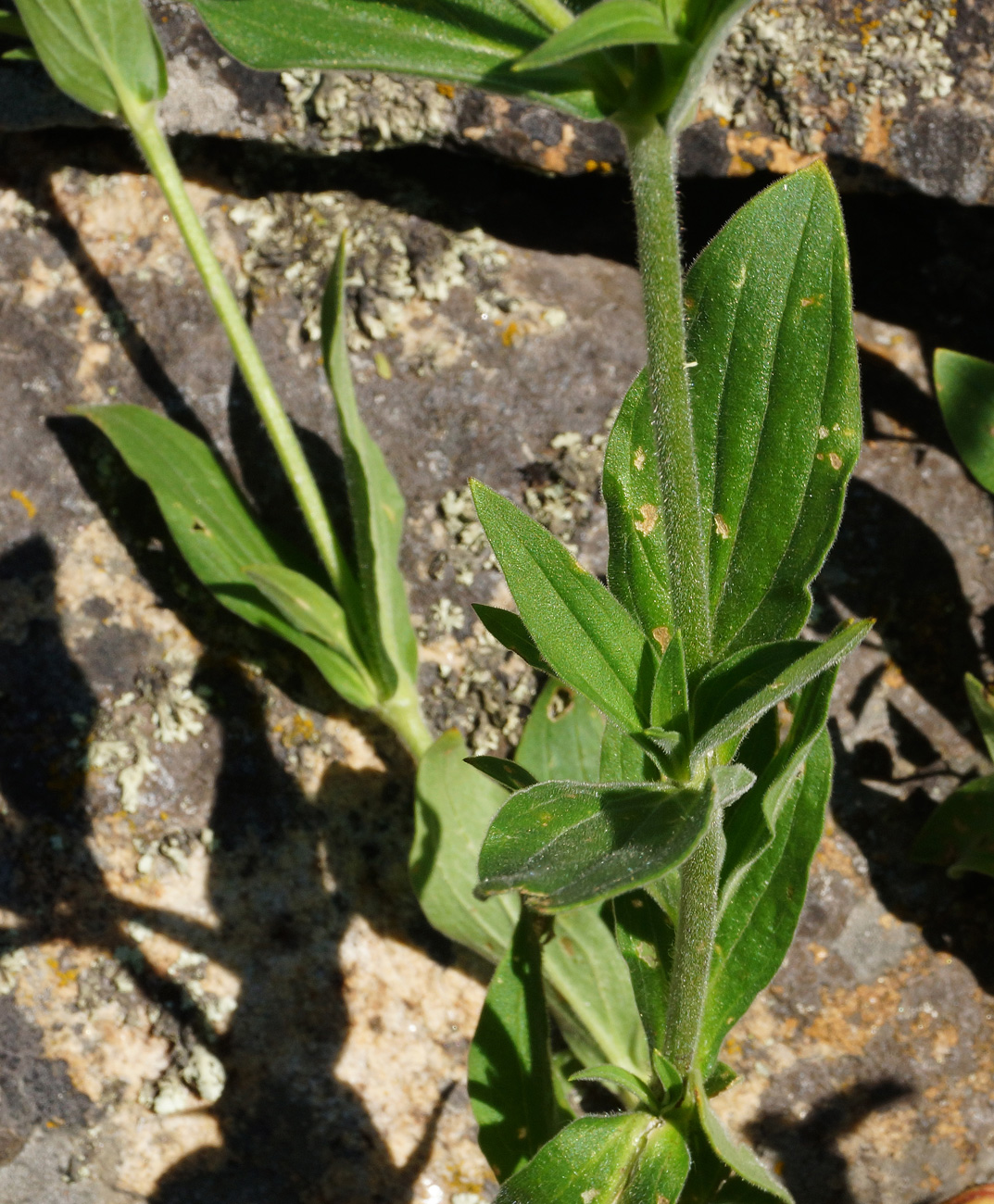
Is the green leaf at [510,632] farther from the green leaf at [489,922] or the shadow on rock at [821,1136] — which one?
the shadow on rock at [821,1136]

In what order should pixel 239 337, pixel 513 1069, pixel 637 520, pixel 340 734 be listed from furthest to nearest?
pixel 340 734, pixel 239 337, pixel 513 1069, pixel 637 520

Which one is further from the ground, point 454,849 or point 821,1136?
point 454,849

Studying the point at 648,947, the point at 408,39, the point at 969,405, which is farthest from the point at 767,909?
the point at 408,39

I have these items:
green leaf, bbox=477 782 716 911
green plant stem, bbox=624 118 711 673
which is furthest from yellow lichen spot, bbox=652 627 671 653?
green leaf, bbox=477 782 716 911

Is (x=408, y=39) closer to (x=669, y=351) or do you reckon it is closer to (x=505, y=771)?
(x=669, y=351)

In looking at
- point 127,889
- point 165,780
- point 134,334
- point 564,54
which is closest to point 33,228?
point 134,334

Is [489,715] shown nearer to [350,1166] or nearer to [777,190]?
[350,1166]

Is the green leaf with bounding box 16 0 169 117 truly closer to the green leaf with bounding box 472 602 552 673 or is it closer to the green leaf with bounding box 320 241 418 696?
the green leaf with bounding box 320 241 418 696
